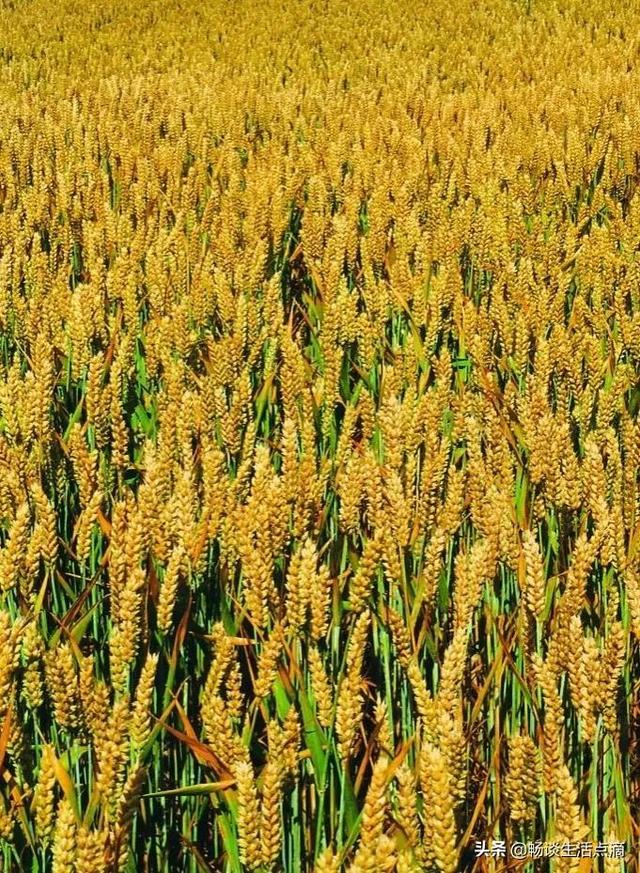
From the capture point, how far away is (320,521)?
1262mm

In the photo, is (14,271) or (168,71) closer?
(14,271)

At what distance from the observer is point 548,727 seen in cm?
79

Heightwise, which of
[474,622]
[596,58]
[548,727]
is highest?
[596,58]

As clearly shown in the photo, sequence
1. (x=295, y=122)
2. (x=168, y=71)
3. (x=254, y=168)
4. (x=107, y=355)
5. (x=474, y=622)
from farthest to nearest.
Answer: (x=168, y=71), (x=295, y=122), (x=254, y=168), (x=107, y=355), (x=474, y=622)

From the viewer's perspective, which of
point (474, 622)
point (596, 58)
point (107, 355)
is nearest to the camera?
point (474, 622)

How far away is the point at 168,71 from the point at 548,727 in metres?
7.35

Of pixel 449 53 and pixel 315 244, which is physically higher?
pixel 449 53

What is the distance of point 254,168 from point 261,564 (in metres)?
2.77

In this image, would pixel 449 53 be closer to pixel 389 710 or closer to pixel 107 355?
pixel 107 355

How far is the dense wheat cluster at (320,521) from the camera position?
0.82 m

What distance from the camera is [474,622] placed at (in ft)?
4.00

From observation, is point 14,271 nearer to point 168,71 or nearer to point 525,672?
point 525,672

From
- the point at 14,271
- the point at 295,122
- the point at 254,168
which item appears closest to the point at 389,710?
the point at 14,271

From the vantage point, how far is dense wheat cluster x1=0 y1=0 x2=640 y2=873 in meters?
0.82
